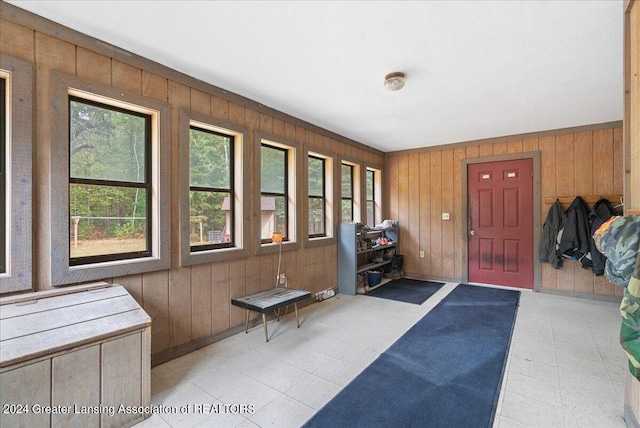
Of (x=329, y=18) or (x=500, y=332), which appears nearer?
(x=329, y=18)

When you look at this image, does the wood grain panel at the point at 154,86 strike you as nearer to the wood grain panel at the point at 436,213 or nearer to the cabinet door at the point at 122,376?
the cabinet door at the point at 122,376

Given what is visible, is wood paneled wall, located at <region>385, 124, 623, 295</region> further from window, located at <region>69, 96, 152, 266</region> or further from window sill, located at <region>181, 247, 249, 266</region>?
window, located at <region>69, 96, 152, 266</region>

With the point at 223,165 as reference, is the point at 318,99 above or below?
above

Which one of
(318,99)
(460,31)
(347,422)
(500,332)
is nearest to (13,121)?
(318,99)

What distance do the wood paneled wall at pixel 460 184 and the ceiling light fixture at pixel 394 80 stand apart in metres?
2.96

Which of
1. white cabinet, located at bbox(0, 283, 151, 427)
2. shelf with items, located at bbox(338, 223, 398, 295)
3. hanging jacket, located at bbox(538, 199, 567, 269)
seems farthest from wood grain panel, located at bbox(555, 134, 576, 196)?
white cabinet, located at bbox(0, 283, 151, 427)

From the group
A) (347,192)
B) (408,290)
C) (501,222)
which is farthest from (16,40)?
(501,222)

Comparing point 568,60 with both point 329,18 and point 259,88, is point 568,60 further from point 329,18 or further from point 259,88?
point 259,88

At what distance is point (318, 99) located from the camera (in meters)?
3.17

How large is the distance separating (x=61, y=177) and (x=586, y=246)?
565cm

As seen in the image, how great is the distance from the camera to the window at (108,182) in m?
2.09

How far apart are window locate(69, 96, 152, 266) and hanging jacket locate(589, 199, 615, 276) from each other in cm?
521

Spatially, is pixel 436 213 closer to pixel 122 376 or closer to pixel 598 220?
pixel 598 220

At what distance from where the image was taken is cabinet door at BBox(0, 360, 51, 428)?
132cm
